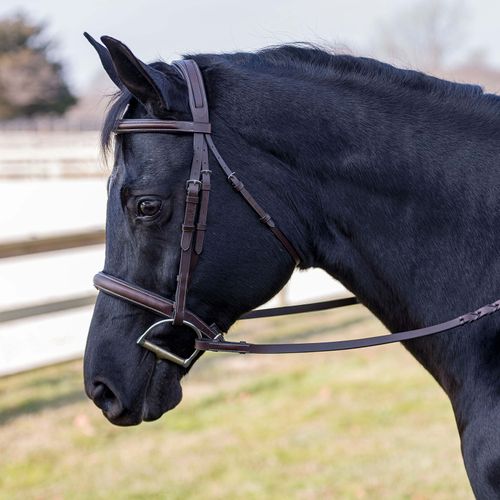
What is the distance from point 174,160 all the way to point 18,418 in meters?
4.34

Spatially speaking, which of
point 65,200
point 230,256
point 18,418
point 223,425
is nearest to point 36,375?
point 18,418

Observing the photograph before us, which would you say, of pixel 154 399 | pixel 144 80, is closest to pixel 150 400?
pixel 154 399

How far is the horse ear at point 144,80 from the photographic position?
2291mm

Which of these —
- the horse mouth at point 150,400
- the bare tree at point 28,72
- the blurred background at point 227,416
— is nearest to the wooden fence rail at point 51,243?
the blurred background at point 227,416

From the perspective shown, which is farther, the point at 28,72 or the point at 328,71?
the point at 28,72

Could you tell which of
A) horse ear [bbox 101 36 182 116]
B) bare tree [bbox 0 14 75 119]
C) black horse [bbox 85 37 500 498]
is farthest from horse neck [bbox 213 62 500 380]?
bare tree [bbox 0 14 75 119]

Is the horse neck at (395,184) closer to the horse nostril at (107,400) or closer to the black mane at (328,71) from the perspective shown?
the black mane at (328,71)

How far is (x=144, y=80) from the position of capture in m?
2.38

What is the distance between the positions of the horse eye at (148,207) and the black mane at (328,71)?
0.28 metres

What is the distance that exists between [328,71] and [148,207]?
2.40ft

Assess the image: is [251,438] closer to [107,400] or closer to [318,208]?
[107,400]

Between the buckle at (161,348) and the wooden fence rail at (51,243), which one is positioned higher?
the buckle at (161,348)

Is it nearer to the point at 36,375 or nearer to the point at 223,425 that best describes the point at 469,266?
the point at 223,425

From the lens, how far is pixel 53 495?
194 inches
